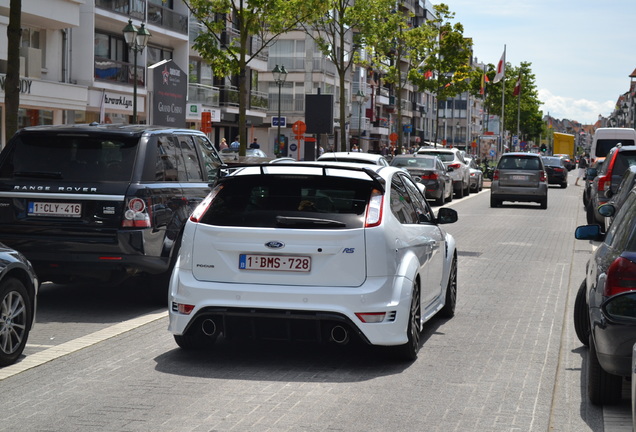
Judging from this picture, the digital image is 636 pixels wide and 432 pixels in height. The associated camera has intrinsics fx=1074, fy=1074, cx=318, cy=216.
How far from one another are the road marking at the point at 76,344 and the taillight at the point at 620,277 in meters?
3.96

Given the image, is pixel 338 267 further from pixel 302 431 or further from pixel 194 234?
pixel 302 431

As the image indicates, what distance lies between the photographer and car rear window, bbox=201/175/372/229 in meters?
7.55

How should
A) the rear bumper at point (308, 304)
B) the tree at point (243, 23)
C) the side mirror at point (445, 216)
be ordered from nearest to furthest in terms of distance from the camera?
1. the rear bumper at point (308, 304)
2. the side mirror at point (445, 216)
3. the tree at point (243, 23)

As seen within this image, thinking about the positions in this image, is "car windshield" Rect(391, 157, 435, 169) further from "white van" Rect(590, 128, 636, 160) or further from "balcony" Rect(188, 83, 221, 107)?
"balcony" Rect(188, 83, 221, 107)

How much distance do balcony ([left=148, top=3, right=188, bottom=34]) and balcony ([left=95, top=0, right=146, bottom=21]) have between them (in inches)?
43.3

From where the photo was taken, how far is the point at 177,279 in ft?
25.5

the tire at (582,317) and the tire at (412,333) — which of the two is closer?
the tire at (412,333)

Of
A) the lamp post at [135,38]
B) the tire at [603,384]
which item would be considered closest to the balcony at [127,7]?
the lamp post at [135,38]

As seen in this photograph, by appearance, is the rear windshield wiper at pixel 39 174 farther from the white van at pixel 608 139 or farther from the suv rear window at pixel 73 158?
the white van at pixel 608 139

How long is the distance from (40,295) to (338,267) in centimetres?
524

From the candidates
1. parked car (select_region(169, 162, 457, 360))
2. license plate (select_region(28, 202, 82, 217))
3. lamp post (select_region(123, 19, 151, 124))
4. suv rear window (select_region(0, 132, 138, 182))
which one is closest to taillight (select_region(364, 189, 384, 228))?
parked car (select_region(169, 162, 457, 360))

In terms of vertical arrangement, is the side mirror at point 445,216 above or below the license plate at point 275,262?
above

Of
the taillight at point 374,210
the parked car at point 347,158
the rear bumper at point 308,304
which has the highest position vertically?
the parked car at point 347,158

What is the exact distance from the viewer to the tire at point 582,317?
8188mm
